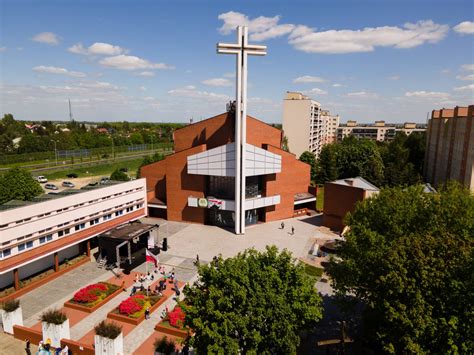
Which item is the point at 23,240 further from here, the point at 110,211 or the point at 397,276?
the point at 397,276

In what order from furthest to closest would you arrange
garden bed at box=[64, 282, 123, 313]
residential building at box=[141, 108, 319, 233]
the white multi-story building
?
residential building at box=[141, 108, 319, 233] → the white multi-story building → garden bed at box=[64, 282, 123, 313]

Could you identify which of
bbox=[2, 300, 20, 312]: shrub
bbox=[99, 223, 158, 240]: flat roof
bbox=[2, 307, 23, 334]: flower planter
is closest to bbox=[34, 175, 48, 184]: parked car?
bbox=[99, 223, 158, 240]: flat roof

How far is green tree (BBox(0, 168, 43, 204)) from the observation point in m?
44.5

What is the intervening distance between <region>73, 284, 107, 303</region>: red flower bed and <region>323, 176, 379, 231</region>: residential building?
29.1m

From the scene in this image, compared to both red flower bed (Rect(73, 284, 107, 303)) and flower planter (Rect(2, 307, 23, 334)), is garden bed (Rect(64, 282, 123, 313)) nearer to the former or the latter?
red flower bed (Rect(73, 284, 107, 303))

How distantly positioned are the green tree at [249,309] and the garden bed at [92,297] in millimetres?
12517

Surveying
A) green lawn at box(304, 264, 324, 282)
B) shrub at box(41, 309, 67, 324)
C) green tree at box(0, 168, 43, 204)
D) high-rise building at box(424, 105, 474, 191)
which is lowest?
green lawn at box(304, 264, 324, 282)

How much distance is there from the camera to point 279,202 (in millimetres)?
47125

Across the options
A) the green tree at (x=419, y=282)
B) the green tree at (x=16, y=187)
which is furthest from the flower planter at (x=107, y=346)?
the green tree at (x=16, y=187)

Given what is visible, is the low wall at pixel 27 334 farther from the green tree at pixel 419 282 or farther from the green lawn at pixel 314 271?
the green lawn at pixel 314 271

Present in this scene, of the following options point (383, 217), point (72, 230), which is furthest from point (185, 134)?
point (383, 217)

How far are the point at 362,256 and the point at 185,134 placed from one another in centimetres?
3714

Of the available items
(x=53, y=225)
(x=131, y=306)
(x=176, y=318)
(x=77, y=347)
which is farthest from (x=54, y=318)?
(x=53, y=225)

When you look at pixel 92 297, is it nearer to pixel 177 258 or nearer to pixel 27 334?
pixel 27 334
